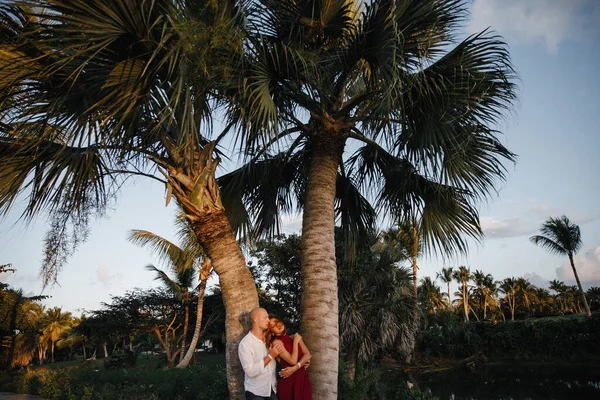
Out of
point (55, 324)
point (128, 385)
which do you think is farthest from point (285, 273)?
point (55, 324)

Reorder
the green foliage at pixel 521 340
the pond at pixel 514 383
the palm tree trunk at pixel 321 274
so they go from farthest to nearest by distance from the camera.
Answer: the green foliage at pixel 521 340 → the pond at pixel 514 383 → the palm tree trunk at pixel 321 274

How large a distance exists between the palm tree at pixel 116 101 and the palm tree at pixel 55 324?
177 ft

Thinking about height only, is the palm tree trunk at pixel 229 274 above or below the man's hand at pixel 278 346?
above

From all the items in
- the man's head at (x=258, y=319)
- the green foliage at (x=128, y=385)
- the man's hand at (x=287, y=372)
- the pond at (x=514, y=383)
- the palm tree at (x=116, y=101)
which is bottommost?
the pond at (x=514, y=383)

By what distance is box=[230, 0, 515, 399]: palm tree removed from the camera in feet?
16.9

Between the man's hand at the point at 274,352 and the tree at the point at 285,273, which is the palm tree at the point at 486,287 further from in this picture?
the man's hand at the point at 274,352

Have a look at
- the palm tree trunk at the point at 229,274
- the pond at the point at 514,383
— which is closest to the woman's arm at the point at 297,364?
the palm tree trunk at the point at 229,274

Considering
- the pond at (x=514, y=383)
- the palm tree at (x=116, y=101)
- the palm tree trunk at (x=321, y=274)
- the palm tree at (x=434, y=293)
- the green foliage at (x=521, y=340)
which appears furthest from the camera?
the palm tree at (x=434, y=293)

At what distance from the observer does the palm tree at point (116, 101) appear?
416cm

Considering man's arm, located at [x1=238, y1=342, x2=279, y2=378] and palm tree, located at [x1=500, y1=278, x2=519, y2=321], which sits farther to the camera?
palm tree, located at [x1=500, y1=278, x2=519, y2=321]

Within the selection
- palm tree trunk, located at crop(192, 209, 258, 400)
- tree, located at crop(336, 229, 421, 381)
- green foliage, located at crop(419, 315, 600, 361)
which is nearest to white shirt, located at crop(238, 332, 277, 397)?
palm tree trunk, located at crop(192, 209, 258, 400)

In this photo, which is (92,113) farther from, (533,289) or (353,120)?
(533,289)

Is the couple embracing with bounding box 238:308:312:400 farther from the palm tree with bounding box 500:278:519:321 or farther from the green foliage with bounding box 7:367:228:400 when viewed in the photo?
the palm tree with bounding box 500:278:519:321

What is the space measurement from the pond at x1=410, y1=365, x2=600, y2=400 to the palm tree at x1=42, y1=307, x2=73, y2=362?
146 feet
